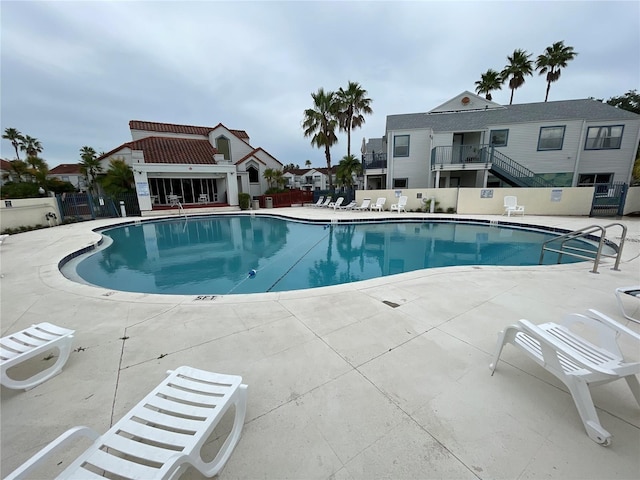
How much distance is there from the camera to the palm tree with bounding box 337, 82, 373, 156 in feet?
65.9

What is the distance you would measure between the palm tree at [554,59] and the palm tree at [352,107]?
61.8 feet

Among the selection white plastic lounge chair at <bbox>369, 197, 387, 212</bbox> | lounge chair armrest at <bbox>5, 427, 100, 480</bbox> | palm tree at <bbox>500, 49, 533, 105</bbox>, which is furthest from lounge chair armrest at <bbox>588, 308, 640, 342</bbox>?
palm tree at <bbox>500, 49, 533, 105</bbox>

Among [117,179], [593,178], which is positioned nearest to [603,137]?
[593,178]

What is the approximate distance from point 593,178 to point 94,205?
3291cm

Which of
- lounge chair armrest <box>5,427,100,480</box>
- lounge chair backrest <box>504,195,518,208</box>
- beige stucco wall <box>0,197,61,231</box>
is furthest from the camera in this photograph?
lounge chair backrest <box>504,195,518,208</box>

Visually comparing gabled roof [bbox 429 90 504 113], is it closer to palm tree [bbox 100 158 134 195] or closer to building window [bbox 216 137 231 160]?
building window [bbox 216 137 231 160]

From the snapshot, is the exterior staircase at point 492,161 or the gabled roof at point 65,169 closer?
the exterior staircase at point 492,161

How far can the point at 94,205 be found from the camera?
16.2 metres

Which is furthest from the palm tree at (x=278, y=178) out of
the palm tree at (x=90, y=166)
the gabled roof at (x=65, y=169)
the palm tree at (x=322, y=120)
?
the gabled roof at (x=65, y=169)

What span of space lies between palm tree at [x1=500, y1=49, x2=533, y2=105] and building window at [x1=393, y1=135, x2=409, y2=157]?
54.0 feet

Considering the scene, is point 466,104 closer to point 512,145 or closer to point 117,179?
point 512,145

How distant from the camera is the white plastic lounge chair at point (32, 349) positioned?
2.12 meters

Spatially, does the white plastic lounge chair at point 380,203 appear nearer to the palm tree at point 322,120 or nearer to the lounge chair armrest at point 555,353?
the palm tree at point 322,120

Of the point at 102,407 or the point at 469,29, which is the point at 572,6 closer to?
the point at 469,29
